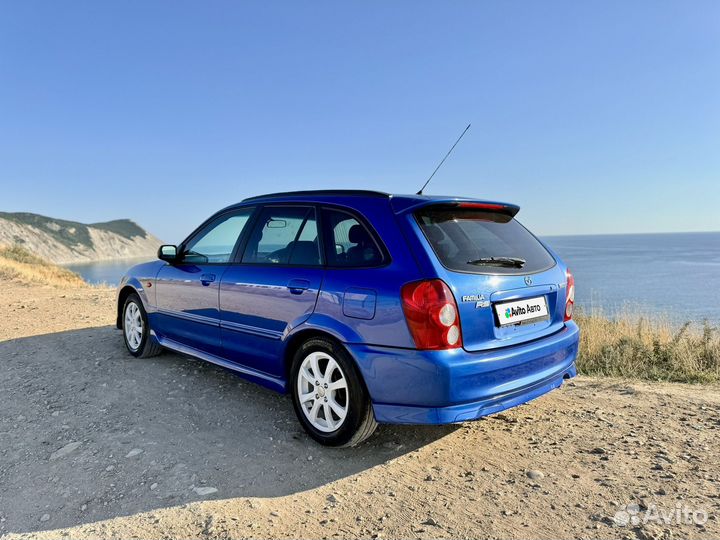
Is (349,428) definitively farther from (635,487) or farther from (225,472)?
(635,487)

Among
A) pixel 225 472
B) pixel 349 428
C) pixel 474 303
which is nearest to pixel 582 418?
pixel 474 303

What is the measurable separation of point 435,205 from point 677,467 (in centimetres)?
223

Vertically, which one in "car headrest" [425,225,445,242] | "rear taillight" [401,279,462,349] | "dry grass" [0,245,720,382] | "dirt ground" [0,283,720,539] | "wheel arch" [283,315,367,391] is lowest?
"dry grass" [0,245,720,382]

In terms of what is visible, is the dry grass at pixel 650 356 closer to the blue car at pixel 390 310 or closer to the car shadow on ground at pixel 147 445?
the blue car at pixel 390 310

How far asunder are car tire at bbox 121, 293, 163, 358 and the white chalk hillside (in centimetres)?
6891

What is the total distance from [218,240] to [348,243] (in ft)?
5.96

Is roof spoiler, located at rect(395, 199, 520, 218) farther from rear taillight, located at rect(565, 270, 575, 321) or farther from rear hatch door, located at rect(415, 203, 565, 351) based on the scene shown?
rear taillight, located at rect(565, 270, 575, 321)

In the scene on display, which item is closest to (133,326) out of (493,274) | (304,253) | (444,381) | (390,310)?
(304,253)

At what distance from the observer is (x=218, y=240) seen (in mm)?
4496

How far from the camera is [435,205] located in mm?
3062

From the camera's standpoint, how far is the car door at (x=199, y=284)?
4.23 meters

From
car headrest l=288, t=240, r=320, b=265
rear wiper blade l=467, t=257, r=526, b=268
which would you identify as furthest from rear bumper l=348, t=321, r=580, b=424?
car headrest l=288, t=240, r=320, b=265

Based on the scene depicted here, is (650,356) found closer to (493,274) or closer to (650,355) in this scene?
(650,355)

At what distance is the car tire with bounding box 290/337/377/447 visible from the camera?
2.97 metres
